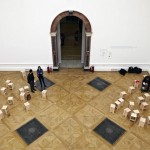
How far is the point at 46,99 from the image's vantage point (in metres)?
8.35

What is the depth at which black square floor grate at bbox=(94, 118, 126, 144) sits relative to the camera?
6.61m

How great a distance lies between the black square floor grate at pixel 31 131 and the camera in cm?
659

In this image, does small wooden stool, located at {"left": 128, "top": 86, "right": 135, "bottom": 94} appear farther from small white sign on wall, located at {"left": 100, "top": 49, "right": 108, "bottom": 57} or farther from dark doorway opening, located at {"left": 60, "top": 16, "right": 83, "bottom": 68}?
dark doorway opening, located at {"left": 60, "top": 16, "right": 83, "bottom": 68}

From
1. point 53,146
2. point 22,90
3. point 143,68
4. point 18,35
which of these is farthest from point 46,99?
point 143,68

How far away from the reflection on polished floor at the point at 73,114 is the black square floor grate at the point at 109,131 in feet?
0.44

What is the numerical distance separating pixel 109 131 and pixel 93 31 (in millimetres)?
4873

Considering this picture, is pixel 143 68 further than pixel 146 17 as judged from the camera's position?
Yes

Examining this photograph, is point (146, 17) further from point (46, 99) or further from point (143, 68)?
point (46, 99)

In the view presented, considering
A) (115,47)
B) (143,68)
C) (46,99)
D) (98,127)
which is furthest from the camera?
(143,68)

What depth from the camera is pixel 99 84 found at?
9.34m

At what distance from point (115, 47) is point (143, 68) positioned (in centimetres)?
216

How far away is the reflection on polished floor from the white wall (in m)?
0.85

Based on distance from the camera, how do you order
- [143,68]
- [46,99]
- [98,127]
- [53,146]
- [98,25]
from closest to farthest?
1. [53,146]
2. [98,127]
3. [46,99]
4. [98,25]
5. [143,68]

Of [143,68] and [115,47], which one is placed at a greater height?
[115,47]
